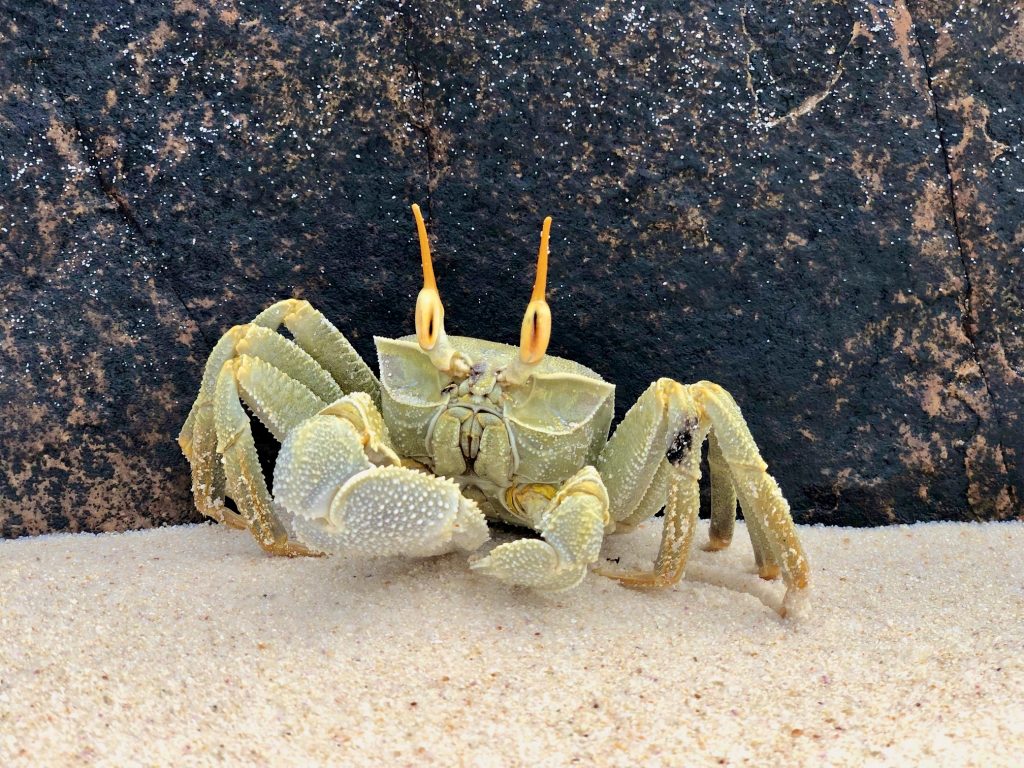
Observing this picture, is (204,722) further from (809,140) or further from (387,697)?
(809,140)

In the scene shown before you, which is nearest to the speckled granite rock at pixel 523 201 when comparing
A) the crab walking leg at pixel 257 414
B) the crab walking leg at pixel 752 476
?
the crab walking leg at pixel 257 414

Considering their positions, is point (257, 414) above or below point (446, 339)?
below

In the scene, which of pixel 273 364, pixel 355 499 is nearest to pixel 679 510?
pixel 355 499

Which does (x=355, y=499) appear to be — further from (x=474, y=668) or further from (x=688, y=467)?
(x=688, y=467)

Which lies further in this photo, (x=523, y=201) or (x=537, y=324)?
(x=523, y=201)

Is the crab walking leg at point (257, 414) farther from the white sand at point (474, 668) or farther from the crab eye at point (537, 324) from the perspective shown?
the crab eye at point (537, 324)

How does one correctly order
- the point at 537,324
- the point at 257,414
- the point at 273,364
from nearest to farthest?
the point at 537,324 → the point at 257,414 → the point at 273,364

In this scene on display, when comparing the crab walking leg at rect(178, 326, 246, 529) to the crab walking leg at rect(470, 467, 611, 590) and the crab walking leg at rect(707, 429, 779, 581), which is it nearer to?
the crab walking leg at rect(470, 467, 611, 590)
